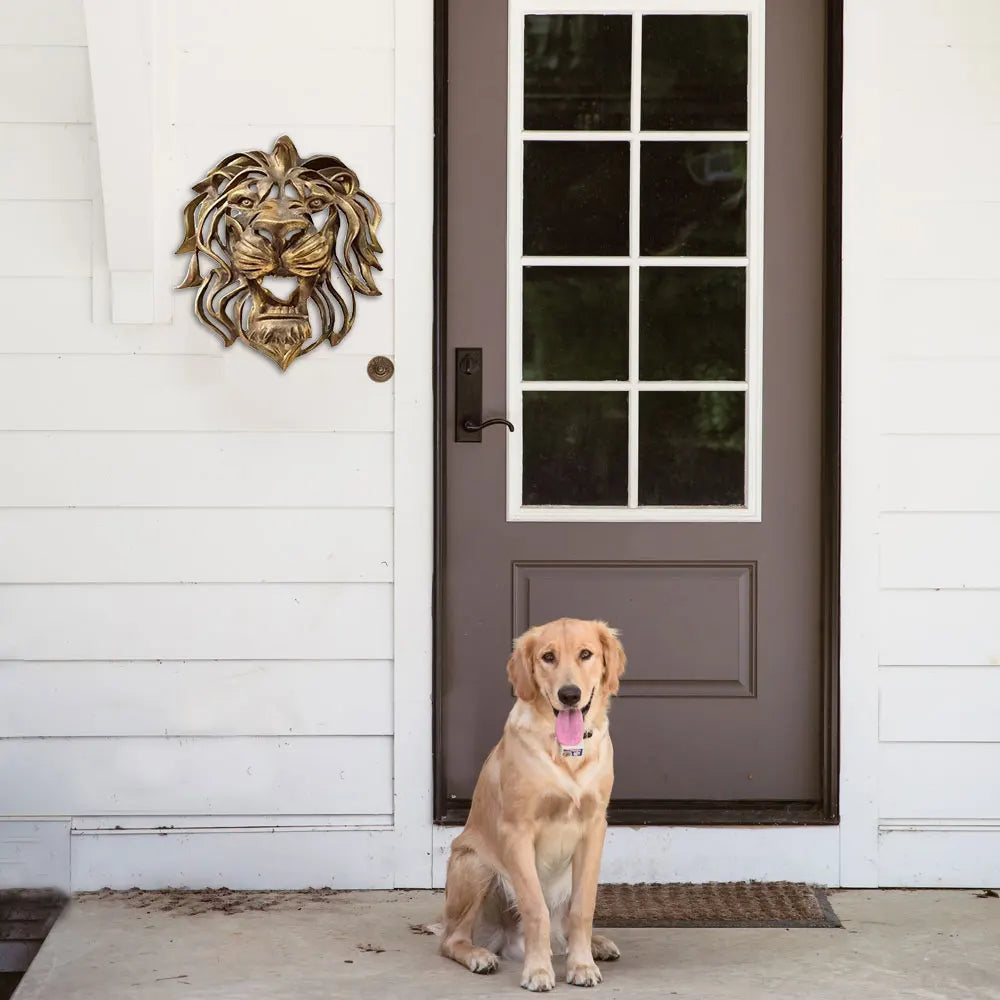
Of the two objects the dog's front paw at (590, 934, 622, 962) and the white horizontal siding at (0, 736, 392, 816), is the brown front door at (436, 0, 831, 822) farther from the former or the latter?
the dog's front paw at (590, 934, 622, 962)

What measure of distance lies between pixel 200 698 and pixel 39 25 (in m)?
1.67

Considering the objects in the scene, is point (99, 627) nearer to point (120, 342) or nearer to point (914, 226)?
point (120, 342)

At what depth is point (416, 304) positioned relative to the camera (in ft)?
10.1

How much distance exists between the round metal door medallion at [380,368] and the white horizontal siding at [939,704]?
1.42 meters

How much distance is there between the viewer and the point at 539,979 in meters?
2.35

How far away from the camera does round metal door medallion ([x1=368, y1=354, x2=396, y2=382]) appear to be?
3.07 meters

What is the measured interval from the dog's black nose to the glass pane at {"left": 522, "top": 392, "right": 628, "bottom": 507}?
2.81ft

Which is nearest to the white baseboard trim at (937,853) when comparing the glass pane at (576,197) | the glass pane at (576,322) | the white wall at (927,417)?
the white wall at (927,417)

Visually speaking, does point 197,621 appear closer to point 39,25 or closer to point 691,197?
point 39,25

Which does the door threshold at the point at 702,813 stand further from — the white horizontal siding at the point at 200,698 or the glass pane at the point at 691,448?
the glass pane at the point at 691,448

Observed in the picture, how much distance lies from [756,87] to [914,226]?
52cm

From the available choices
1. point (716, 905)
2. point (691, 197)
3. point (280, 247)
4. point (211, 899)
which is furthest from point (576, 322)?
point (211, 899)

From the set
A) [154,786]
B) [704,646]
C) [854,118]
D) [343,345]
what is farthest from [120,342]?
[854,118]

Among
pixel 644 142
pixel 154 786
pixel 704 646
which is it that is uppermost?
pixel 644 142
